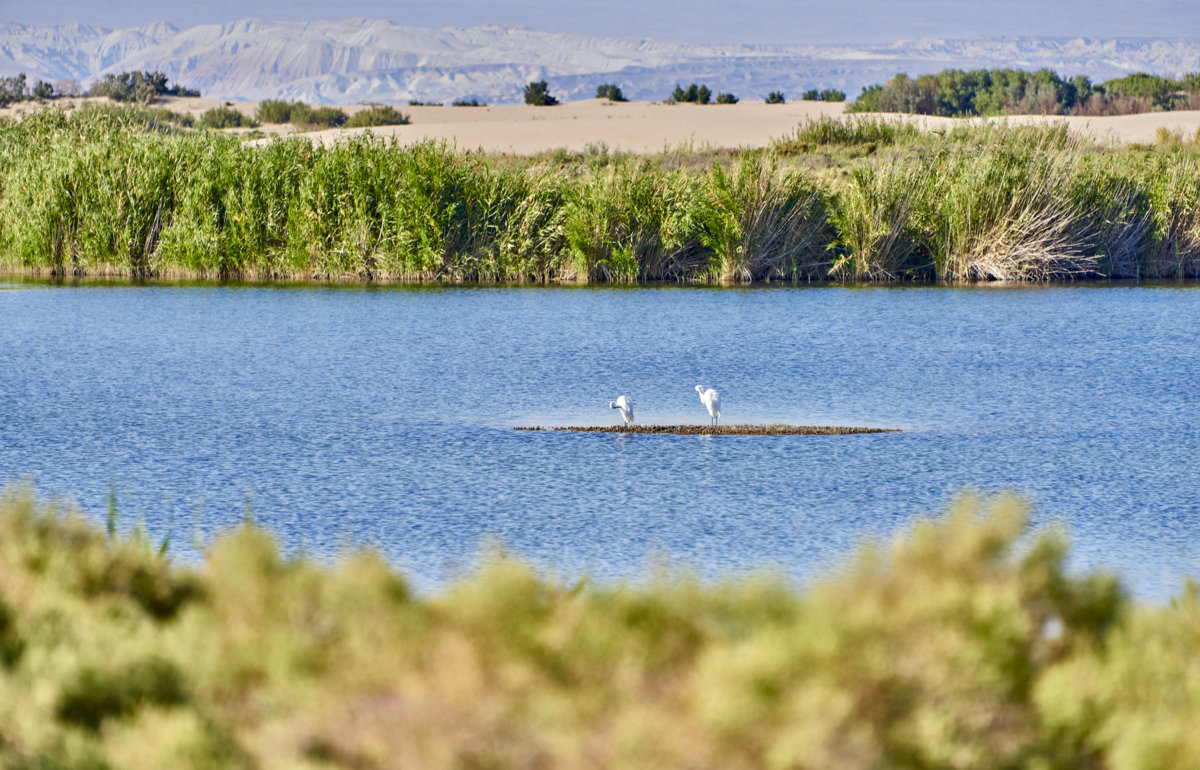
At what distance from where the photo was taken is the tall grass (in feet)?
8.13

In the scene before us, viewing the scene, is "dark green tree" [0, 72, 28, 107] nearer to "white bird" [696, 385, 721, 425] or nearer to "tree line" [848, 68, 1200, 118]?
"tree line" [848, 68, 1200, 118]

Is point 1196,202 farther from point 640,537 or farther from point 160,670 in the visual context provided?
point 160,670

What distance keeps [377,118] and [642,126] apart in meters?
12.7

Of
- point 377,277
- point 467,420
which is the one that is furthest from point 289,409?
point 377,277

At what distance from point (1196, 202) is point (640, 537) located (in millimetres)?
18125

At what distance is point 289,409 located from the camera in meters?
11.0

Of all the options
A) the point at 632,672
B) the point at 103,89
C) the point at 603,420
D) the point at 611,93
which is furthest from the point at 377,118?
the point at 632,672

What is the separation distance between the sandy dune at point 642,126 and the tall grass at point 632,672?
37432 mm

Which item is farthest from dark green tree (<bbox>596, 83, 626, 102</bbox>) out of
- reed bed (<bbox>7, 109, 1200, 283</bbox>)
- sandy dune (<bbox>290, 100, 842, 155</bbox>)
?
reed bed (<bbox>7, 109, 1200, 283</bbox>)

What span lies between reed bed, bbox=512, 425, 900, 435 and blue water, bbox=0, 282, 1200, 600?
191 millimetres

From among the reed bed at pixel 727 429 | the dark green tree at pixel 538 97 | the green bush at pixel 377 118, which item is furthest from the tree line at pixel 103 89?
the reed bed at pixel 727 429

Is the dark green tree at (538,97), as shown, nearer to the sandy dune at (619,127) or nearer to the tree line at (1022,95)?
the sandy dune at (619,127)

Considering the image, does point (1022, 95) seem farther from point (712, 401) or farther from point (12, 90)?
point (712, 401)

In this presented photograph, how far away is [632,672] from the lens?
2598mm
